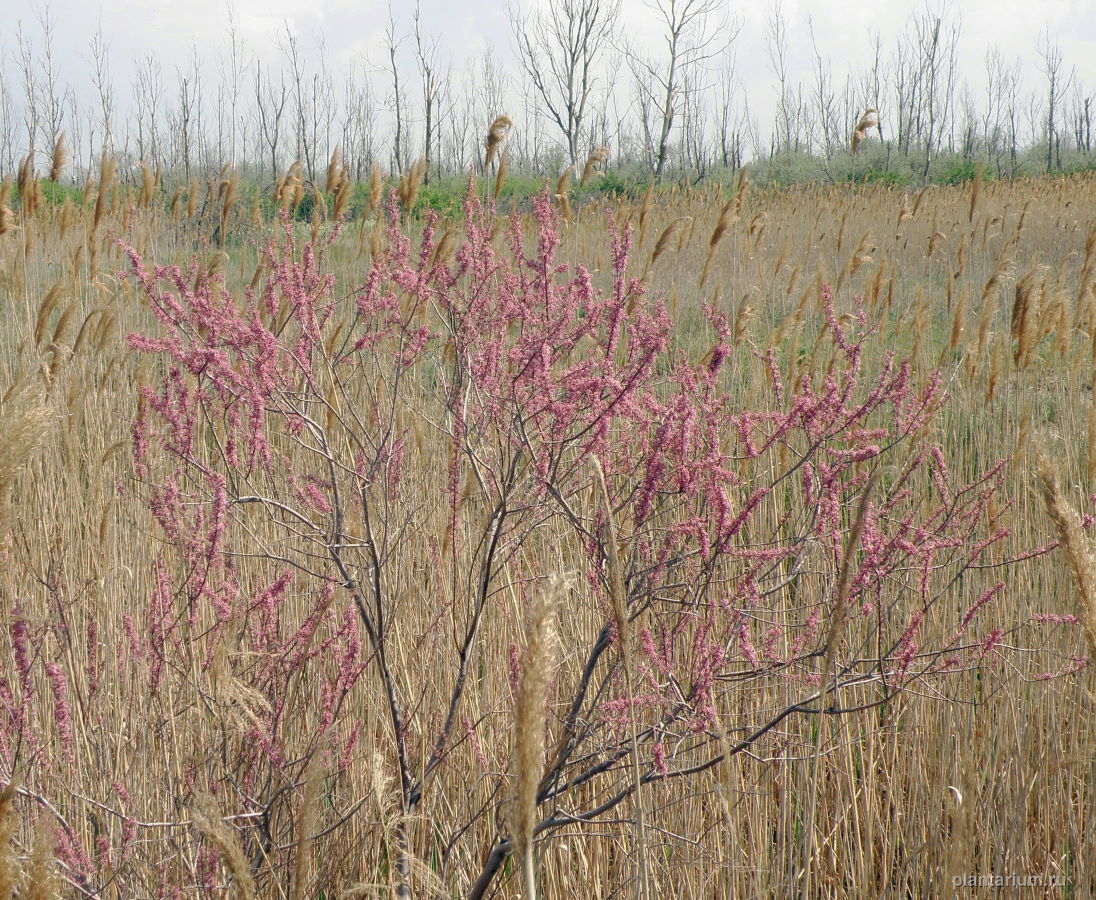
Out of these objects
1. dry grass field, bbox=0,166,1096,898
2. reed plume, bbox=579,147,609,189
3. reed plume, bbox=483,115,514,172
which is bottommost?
dry grass field, bbox=0,166,1096,898

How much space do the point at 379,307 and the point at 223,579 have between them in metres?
0.69

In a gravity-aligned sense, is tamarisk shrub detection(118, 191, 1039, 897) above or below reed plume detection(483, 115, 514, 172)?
below

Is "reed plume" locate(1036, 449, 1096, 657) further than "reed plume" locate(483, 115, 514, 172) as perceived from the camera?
No

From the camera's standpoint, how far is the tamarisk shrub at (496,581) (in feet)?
5.24

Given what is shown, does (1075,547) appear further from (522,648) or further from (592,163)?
(592,163)

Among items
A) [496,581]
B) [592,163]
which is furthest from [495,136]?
[592,163]

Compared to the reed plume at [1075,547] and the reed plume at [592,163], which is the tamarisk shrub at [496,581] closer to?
the reed plume at [1075,547]

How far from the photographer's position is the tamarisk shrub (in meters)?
1.60

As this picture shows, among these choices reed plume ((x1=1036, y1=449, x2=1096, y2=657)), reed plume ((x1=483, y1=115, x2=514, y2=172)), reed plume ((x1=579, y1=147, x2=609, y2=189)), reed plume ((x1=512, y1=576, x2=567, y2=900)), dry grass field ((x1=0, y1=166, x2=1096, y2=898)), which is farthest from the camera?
reed plume ((x1=579, y1=147, x2=609, y2=189))

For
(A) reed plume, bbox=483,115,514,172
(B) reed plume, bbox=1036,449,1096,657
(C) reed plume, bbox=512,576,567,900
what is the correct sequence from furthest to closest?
(A) reed plume, bbox=483,115,514,172, (B) reed plume, bbox=1036,449,1096,657, (C) reed plume, bbox=512,576,567,900

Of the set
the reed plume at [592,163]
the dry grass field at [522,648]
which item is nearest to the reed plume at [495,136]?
the dry grass field at [522,648]

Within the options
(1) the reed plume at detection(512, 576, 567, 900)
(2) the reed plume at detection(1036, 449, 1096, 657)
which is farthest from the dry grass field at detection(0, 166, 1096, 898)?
(1) the reed plume at detection(512, 576, 567, 900)

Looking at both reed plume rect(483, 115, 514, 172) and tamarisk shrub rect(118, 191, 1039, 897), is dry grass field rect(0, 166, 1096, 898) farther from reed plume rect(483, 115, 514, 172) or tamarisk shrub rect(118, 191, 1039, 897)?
A: reed plume rect(483, 115, 514, 172)

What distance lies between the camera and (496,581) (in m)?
2.60
